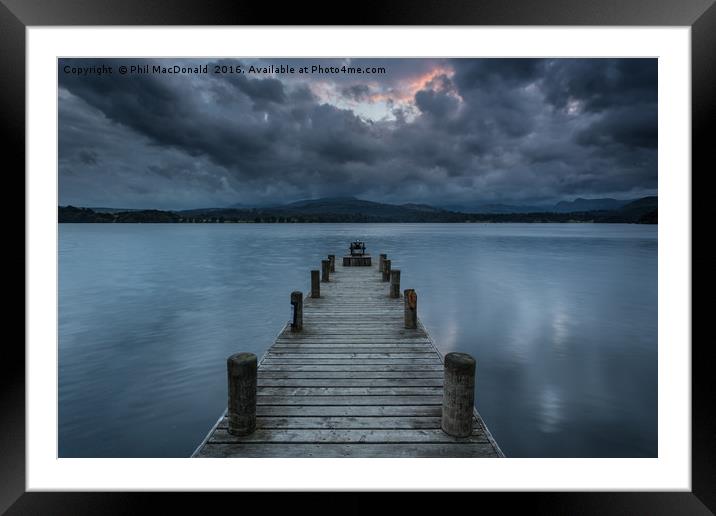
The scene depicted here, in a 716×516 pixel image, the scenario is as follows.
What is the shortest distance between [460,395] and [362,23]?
3678 millimetres

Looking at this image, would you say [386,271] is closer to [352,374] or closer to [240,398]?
[352,374]

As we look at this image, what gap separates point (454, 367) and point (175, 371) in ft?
31.1

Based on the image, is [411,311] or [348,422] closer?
[348,422]

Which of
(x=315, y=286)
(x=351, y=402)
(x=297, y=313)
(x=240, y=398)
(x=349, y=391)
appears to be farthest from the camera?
(x=315, y=286)

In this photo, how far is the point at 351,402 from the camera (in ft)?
16.0

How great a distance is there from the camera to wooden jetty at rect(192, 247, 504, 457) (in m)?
3.92

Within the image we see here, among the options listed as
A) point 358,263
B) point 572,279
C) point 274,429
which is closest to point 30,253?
point 274,429

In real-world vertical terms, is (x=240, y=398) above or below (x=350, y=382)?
above

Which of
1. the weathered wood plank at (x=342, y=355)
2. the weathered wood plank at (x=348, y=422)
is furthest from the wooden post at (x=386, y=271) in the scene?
the weathered wood plank at (x=348, y=422)

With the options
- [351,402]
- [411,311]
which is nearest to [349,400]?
[351,402]

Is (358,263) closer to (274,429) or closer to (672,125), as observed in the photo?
(274,429)

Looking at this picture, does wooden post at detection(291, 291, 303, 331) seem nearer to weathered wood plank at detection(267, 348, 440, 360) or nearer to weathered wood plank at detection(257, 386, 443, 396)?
weathered wood plank at detection(267, 348, 440, 360)

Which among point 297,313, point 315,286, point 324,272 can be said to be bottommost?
point 297,313

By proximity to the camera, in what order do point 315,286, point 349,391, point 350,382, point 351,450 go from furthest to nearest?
point 315,286, point 350,382, point 349,391, point 351,450
